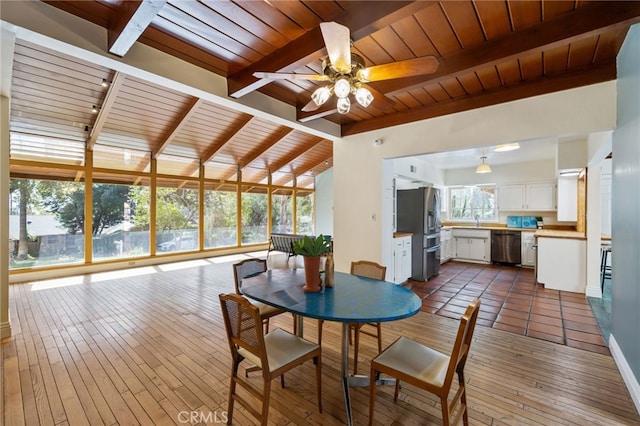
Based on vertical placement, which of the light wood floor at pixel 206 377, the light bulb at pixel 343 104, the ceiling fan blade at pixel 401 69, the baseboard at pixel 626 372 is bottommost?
the light wood floor at pixel 206 377

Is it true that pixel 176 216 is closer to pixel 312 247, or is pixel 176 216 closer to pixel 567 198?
pixel 312 247

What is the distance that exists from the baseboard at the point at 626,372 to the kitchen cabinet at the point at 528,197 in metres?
4.74

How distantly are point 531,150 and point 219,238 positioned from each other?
27.6 feet

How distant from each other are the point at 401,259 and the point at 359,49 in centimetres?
347

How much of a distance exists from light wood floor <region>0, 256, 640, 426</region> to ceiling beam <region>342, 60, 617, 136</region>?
8.88ft

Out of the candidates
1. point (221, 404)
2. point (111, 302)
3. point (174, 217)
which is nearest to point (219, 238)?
point (174, 217)

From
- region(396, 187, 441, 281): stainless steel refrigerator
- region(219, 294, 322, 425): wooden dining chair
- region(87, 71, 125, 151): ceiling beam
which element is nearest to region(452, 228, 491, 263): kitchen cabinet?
region(396, 187, 441, 281): stainless steel refrigerator

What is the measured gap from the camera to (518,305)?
3.87m

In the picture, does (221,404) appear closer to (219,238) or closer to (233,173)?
(219,238)

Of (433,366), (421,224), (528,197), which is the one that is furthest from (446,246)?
(433,366)

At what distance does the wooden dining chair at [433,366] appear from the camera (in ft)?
4.62

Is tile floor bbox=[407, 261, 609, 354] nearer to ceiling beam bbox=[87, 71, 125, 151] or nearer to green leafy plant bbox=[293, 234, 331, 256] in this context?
green leafy plant bbox=[293, 234, 331, 256]

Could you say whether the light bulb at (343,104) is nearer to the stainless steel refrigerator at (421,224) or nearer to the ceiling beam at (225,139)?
the stainless steel refrigerator at (421,224)
